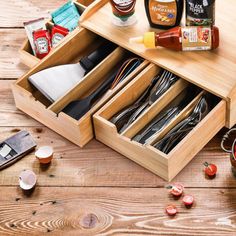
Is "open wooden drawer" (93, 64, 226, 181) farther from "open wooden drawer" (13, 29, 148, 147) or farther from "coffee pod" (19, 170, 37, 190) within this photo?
"coffee pod" (19, 170, 37, 190)

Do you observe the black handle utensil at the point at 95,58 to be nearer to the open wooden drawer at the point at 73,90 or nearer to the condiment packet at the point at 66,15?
the open wooden drawer at the point at 73,90

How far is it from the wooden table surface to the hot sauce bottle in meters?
0.32

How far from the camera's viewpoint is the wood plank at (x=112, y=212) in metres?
1.87

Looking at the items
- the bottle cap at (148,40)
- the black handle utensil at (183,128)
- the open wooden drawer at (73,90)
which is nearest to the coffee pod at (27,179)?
the open wooden drawer at (73,90)

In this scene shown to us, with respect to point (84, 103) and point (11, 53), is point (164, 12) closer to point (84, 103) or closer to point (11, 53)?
point (84, 103)

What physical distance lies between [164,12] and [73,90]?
0.94ft

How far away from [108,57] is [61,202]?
1.27ft

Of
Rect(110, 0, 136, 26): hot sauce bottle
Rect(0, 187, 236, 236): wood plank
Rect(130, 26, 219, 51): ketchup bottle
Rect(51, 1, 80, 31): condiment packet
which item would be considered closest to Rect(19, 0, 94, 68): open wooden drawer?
Rect(51, 1, 80, 31): condiment packet

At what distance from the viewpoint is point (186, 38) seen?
6.59 feet

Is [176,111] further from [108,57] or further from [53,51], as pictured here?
[53,51]

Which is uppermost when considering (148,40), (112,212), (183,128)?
(148,40)

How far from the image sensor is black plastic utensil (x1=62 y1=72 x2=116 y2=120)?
2016 millimetres

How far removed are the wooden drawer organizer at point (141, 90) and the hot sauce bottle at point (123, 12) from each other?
0.6 inches

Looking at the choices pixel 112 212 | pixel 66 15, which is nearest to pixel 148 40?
pixel 66 15
